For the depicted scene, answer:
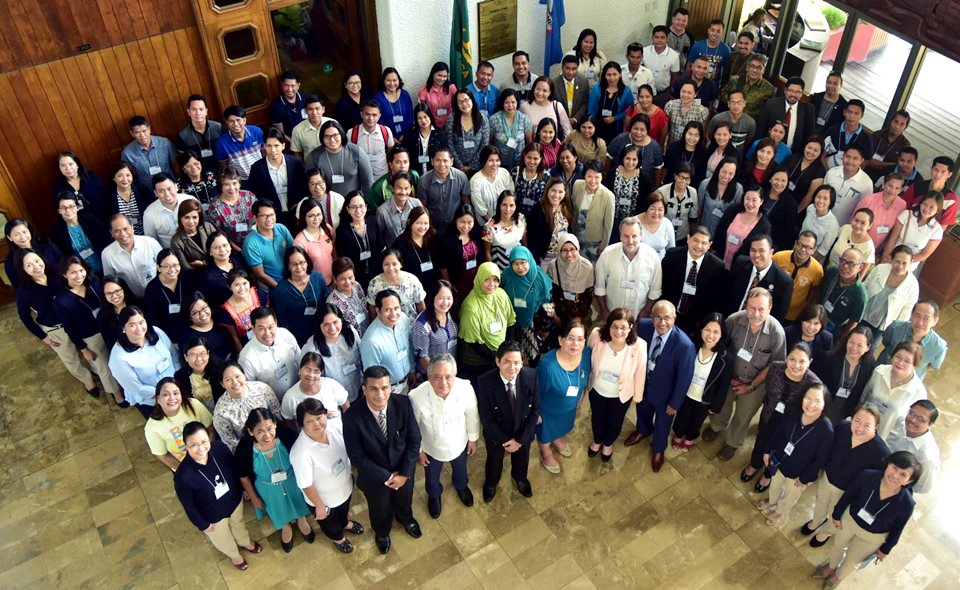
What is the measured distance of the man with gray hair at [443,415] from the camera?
190 inches

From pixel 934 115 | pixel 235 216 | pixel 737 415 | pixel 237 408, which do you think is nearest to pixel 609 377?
pixel 737 415

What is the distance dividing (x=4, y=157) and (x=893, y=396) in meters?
7.81

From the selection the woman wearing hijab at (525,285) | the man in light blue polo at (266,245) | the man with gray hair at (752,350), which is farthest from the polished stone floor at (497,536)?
the man in light blue polo at (266,245)

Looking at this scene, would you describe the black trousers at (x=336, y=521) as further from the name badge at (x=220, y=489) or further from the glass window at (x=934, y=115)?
the glass window at (x=934, y=115)

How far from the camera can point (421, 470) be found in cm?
609

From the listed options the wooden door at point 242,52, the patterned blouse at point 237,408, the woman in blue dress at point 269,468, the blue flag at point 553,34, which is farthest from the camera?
the blue flag at point 553,34

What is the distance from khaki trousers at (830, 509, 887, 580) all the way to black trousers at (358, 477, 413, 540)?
9.86ft

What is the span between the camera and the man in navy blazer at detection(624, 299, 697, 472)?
17.5 ft

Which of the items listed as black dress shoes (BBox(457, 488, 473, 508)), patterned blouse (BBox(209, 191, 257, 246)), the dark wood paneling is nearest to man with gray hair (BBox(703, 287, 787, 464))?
black dress shoes (BBox(457, 488, 473, 508))

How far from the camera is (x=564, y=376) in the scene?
530 centimetres

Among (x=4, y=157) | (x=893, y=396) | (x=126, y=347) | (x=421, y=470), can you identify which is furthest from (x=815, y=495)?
(x=4, y=157)

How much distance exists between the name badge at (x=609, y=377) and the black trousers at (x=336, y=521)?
2.05 m

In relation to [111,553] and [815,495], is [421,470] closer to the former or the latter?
[111,553]

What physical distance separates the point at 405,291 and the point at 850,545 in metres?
3.64
